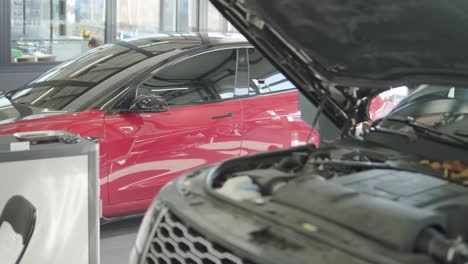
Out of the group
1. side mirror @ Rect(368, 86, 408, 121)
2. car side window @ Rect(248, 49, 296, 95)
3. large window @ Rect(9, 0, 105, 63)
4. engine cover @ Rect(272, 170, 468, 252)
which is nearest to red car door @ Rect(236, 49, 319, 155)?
car side window @ Rect(248, 49, 296, 95)

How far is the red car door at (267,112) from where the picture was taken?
5477 millimetres

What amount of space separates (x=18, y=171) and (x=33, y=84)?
2470mm

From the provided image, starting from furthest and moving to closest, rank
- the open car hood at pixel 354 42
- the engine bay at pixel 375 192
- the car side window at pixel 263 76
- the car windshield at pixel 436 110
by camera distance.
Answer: the car side window at pixel 263 76, the car windshield at pixel 436 110, the open car hood at pixel 354 42, the engine bay at pixel 375 192

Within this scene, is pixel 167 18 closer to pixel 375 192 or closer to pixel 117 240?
pixel 117 240

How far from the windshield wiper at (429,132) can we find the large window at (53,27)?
7298 millimetres

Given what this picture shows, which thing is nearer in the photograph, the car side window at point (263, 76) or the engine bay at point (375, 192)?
the engine bay at point (375, 192)

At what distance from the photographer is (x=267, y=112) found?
5586 millimetres

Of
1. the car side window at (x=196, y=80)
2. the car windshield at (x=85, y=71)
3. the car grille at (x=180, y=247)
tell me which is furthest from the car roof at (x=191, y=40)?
the car grille at (x=180, y=247)

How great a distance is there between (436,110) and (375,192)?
1.05 meters

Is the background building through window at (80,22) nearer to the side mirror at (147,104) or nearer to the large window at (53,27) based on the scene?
the large window at (53,27)

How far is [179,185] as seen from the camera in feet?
8.09

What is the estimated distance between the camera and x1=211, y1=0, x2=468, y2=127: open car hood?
8.34ft

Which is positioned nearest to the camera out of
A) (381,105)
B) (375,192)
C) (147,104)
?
(375,192)

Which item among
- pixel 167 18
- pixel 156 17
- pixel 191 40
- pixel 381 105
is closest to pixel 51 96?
pixel 191 40
